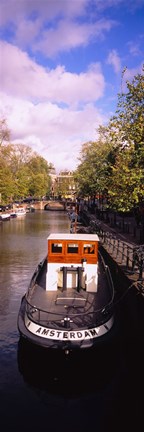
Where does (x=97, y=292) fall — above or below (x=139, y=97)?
below

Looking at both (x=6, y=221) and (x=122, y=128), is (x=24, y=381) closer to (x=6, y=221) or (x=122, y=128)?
(x=122, y=128)

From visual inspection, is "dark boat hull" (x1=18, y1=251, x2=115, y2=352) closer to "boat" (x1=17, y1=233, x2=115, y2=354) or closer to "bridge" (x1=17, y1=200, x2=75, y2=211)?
"boat" (x1=17, y1=233, x2=115, y2=354)

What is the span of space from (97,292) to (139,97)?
1679 centimetres

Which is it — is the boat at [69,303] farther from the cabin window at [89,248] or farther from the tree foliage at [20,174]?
the tree foliage at [20,174]

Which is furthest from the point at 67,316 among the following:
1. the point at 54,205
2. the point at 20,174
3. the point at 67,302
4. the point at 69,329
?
the point at 54,205

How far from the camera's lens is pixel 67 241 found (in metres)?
17.8

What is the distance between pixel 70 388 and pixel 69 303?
12.3ft

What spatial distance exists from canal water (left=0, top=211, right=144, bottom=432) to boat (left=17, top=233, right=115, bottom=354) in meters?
0.75

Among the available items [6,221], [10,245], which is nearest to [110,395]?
[10,245]

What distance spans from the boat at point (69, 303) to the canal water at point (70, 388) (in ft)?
2.45

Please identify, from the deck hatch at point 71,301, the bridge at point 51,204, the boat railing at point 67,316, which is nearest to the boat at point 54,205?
the bridge at point 51,204

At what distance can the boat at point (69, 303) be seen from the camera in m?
13.6

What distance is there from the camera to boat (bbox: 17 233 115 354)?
535 inches

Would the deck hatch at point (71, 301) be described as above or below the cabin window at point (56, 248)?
below
